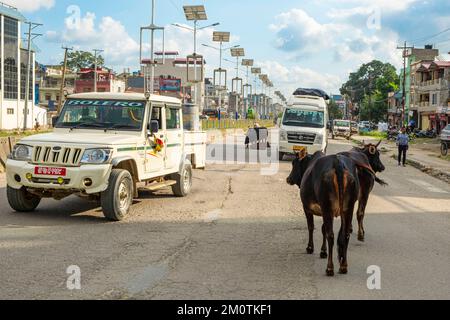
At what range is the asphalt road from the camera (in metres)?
6.06

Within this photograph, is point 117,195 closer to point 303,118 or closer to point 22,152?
point 22,152

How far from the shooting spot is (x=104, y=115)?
11453 millimetres

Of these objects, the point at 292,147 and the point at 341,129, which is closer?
the point at 292,147

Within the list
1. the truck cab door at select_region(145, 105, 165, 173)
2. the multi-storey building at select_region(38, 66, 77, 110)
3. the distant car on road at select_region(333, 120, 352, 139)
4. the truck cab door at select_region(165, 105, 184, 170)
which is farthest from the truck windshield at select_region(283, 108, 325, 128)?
the multi-storey building at select_region(38, 66, 77, 110)

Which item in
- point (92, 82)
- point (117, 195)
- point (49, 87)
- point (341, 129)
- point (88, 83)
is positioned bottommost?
point (117, 195)

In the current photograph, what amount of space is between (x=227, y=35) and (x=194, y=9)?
53.2ft

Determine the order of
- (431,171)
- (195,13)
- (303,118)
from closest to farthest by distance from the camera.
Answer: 1. (431,171)
2. (303,118)
3. (195,13)

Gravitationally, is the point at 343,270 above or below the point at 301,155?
below

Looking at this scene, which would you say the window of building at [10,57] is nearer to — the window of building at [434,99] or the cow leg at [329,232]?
the window of building at [434,99]

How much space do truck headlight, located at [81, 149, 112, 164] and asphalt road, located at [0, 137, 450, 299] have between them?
3.53 feet

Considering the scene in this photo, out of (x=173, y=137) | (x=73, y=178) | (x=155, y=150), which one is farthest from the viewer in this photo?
(x=173, y=137)

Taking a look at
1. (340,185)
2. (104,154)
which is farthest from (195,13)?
(340,185)

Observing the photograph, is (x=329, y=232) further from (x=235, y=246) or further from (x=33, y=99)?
(x=33, y=99)

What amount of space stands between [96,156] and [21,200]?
70.6 inches
